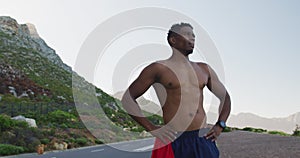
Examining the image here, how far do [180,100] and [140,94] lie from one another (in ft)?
1.07

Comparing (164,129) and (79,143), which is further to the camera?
(79,143)

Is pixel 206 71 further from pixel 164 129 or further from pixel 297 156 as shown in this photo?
pixel 297 156

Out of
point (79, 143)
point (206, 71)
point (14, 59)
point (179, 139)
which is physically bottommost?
point (79, 143)

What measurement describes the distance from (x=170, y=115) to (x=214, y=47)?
72 cm

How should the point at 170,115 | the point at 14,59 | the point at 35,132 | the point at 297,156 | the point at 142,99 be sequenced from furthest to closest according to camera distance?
the point at 14,59 → the point at 35,132 → the point at 297,156 → the point at 142,99 → the point at 170,115

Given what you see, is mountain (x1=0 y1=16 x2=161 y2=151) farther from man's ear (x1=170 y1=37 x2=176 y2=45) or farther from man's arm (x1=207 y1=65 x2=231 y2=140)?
man's ear (x1=170 y1=37 x2=176 y2=45)

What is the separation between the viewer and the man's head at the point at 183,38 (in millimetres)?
3252

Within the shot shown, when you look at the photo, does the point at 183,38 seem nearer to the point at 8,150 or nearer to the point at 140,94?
the point at 140,94

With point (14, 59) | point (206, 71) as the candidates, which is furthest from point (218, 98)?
point (14, 59)

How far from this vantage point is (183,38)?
128 inches

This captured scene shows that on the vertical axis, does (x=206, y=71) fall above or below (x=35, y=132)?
above

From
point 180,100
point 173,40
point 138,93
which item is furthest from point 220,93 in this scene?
point 138,93

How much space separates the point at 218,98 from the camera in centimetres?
346

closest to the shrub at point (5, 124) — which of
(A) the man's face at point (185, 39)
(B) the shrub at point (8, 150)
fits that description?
(B) the shrub at point (8, 150)
